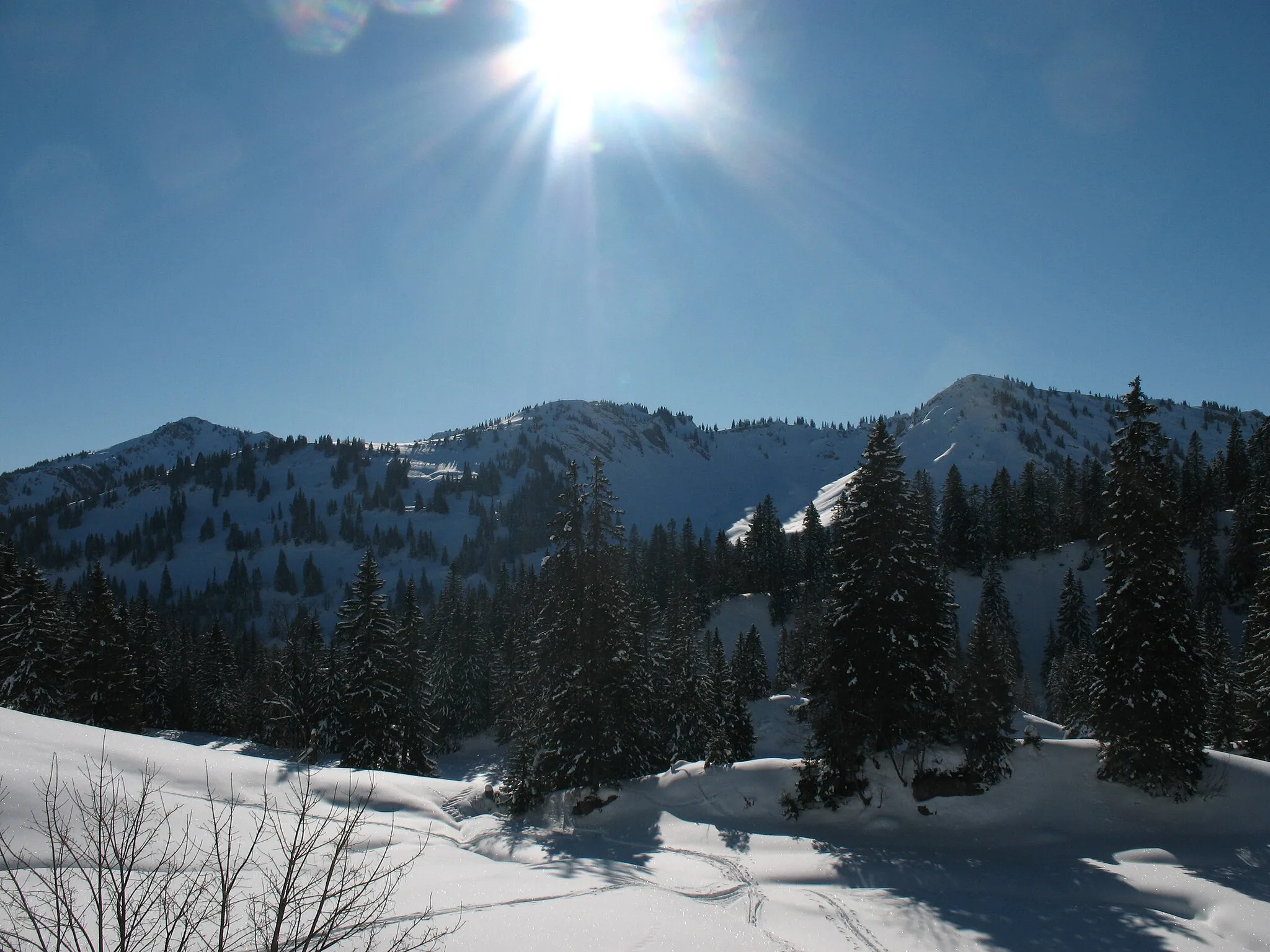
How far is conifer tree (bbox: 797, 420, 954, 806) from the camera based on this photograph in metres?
20.2

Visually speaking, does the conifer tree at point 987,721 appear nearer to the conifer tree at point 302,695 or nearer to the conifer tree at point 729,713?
the conifer tree at point 729,713

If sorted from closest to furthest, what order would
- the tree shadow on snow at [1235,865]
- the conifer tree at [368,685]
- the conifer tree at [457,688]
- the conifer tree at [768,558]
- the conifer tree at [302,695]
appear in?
the tree shadow on snow at [1235,865]
the conifer tree at [368,685]
the conifer tree at [302,695]
the conifer tree at [457,688]
the conifer tree at [768,558]

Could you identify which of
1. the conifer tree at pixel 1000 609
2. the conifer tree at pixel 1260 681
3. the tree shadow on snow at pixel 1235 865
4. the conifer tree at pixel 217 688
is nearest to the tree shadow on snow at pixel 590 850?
the tree shadow on snow at pixel 1235 865

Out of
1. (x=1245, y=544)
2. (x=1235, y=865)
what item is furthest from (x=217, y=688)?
(x=1245, y=544)

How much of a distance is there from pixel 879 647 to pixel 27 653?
4020 centimetres

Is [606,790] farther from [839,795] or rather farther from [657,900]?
[657,900]

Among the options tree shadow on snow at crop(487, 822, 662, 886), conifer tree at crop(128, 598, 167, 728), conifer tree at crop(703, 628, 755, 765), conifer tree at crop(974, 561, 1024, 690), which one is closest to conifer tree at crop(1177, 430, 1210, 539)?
conifer tree at crop(974, 561, 1024, 690)

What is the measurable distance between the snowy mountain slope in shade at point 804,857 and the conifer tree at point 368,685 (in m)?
7.58

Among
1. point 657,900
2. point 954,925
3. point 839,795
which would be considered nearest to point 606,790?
point 839,795

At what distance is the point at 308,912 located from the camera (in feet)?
33.6

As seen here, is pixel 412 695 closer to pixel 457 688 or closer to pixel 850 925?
pixel 457 688

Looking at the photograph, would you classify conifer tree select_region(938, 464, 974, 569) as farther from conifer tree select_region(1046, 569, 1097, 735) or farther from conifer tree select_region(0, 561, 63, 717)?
conifer tree select_region(0, 561, 63, 717)

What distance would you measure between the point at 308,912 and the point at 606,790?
49.9 ft

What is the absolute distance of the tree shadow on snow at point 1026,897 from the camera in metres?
12.5
